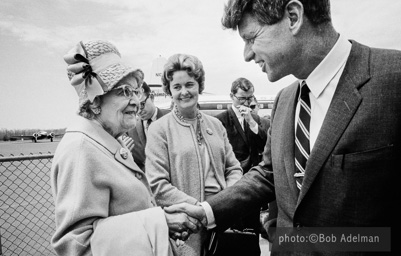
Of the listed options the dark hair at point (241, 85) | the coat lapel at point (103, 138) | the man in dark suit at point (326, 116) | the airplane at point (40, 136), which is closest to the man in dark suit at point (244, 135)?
the dark hair at point (241, 85)

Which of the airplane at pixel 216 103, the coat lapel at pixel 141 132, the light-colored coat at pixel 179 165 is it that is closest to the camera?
the light-colored coat at pixel 179 165

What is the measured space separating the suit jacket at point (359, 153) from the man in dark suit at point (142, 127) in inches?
86.9

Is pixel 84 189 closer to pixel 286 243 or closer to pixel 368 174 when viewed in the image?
pixel 286 243

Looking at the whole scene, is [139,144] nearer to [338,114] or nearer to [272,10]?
[272,10]

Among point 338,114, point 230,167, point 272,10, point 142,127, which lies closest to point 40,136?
point 142,127

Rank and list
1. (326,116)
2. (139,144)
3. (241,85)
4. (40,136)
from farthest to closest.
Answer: (40,136), (241,85), (139,144), (326,116)

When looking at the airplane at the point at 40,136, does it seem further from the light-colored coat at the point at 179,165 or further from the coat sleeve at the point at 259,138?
the light-colored coat at the point at 179,165

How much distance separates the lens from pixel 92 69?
165 cm

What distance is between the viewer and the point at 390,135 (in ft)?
3.96

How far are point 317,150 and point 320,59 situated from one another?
506mm

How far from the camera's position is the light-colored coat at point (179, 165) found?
221 cm

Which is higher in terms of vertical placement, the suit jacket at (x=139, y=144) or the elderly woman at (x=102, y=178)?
the elderly woman at (x=102, y=178)

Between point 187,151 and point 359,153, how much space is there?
4.51 ft

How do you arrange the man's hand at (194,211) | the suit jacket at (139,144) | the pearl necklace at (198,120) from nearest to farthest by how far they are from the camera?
the man's hand at (194,211) → the pearl necklace at (198,120) → the suit jacket at (139,144)
